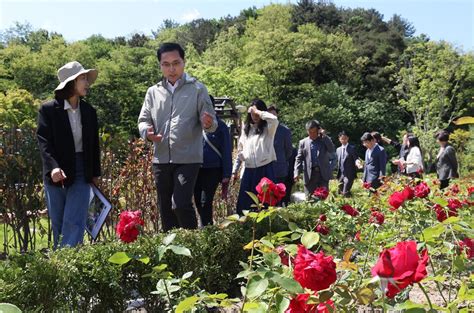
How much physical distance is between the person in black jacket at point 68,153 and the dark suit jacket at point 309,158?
437cm

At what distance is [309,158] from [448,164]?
2724 millimetres

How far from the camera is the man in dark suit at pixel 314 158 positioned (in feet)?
25.0

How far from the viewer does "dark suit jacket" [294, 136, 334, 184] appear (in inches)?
301

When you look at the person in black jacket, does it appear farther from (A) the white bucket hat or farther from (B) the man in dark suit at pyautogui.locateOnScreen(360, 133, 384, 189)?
(B) the man in dark suit at pyautogui.locateOnScreen(360, 133, 384, 189)

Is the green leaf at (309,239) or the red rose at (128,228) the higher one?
the red rose at (128,228)

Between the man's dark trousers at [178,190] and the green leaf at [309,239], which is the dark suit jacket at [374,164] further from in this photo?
the green leaf at [309,239]

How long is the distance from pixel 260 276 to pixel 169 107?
9.24 ft

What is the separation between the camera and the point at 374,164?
8.86 meters

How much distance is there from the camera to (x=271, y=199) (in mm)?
2070

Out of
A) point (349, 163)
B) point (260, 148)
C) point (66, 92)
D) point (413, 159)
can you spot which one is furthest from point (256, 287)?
point (349, 163)

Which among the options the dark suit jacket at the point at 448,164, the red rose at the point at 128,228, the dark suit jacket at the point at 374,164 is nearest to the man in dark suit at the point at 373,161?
the dark suit jacket at the point at 374,164

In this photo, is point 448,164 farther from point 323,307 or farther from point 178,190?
point 323,307

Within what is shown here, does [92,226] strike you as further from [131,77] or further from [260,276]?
[131,77]

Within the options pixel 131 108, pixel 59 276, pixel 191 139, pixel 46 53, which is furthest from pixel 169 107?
pixel 46 53
